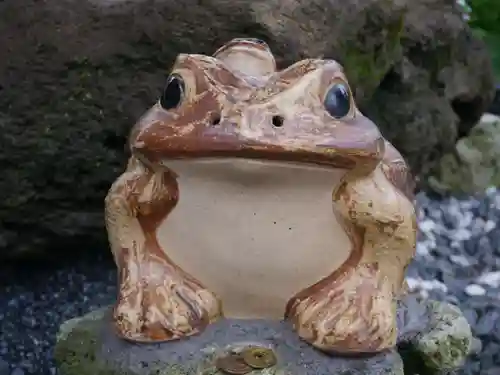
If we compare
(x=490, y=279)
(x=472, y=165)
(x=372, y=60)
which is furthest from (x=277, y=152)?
(x=472, y=165)

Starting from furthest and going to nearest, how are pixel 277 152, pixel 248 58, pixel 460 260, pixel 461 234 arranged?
pixel 461 234
pixel 460 260
pixel 248 58
pixel 277 152

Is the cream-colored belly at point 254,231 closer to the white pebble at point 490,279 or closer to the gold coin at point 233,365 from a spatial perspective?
the gold coin at point 233,365

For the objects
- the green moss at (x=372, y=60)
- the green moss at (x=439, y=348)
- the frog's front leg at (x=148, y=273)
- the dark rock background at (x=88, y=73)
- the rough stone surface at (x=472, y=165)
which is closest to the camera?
the frog's front leg at (x=148, y=273)

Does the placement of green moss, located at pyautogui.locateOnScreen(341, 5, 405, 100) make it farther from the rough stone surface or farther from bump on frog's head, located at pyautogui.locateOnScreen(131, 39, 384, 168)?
bump on frog's head, located at pyautogui.locateOnScreen(131, 39, 384, 168)

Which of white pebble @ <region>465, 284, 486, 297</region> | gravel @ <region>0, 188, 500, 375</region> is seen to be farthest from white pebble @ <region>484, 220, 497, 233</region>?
white pebble @ <region>465, 284, 486, 297</region>

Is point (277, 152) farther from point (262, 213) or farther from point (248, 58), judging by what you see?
point (248, 58)

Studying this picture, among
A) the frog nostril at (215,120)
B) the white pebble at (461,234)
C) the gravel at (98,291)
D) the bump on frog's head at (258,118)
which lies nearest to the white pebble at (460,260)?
the gravel at (98,291)

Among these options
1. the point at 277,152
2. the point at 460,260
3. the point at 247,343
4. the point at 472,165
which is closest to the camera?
the point at 277,152
